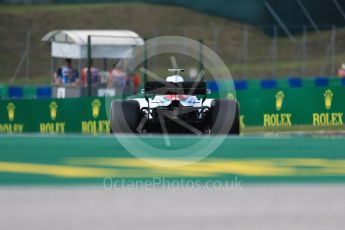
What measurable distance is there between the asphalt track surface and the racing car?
7623 mm

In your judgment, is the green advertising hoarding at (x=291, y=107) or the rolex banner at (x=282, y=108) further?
the green advertising hoarding at (x=291, y=107)

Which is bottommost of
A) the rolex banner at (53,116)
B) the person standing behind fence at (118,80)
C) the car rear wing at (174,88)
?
the rolex banner at (53,116)

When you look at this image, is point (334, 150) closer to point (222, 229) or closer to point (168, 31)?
point (222, 229)

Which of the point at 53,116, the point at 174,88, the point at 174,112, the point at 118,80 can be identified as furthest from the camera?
the point at 118,80

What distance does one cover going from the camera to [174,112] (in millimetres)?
16156

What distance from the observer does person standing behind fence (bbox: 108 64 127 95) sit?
2591cm

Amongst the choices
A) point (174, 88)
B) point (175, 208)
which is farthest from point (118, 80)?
point (175, 208)

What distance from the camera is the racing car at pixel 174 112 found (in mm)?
15484

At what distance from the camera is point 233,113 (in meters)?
15.6

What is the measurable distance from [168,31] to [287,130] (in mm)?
18840

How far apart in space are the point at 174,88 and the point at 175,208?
890 cm

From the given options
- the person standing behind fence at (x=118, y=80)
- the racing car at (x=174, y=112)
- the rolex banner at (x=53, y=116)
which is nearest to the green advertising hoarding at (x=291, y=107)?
the rolex banner at (x=53, y=116)

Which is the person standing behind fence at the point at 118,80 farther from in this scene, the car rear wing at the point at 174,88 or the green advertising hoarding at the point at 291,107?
the car rear wing at the point at 174,88

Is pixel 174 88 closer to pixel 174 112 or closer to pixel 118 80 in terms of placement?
pixel 174 112
